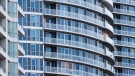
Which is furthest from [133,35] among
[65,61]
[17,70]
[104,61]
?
[17,70]

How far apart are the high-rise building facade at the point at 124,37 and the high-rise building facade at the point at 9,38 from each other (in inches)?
2736

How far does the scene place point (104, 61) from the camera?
146750 mm

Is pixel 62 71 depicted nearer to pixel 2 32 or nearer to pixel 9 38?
pixel 9 38

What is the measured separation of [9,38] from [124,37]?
245ft

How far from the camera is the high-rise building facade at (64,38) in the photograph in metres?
134

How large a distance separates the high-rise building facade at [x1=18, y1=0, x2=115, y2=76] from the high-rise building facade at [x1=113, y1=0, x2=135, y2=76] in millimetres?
17933

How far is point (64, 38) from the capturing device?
138625 millimetres

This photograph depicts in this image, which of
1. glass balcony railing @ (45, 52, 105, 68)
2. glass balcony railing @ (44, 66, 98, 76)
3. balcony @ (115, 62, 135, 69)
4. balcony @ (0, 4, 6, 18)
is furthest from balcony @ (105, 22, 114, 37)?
balcony @ (0, 4, 6, 18)

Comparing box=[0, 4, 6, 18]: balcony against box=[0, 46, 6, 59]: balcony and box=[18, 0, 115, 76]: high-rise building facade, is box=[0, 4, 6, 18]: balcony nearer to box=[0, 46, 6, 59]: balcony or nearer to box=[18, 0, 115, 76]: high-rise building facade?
box=[0, 46, 6, 59]: balcony

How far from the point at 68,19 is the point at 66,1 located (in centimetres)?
339

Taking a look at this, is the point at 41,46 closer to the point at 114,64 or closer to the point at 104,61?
the point at 104,61

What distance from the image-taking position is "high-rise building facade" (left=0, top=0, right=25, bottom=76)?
93694 mm

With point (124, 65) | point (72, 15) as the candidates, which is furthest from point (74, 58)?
point (124, 65)

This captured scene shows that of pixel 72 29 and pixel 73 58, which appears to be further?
pixel 72 29
